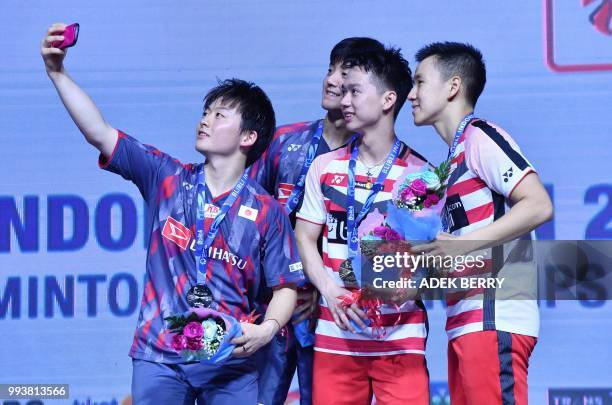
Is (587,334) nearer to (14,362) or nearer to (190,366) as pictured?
(190,366)

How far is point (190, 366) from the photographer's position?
3246 mm

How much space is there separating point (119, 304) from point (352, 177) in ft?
5.22

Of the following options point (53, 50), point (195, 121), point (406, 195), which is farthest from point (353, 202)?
point (195, 121)

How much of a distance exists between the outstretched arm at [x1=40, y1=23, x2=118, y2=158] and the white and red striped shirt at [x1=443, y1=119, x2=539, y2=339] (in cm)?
118

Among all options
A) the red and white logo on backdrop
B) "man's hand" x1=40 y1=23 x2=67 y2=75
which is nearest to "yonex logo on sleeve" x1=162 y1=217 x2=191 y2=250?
"man's hand" x1=40 y1=23 x2=67 y2=75

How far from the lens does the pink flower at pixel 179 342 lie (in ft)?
9.94

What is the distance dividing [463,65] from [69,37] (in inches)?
54.1

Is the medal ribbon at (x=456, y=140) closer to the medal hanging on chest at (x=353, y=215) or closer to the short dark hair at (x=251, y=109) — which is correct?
the medal hanging on chest at (x=353, y=215)

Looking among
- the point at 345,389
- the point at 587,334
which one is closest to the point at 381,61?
the point at 345,389

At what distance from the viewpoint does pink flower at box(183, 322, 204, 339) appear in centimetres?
303

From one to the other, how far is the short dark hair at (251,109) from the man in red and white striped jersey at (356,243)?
215mm

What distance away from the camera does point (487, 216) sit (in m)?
3.25

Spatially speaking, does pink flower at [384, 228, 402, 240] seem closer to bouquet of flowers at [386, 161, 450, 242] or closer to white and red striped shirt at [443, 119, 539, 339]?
bouquet of flowers at [386, 161, 450, 242]

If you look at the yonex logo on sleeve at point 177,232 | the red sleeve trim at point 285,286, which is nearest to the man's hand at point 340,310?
the red sleeve trim at point 285,286
